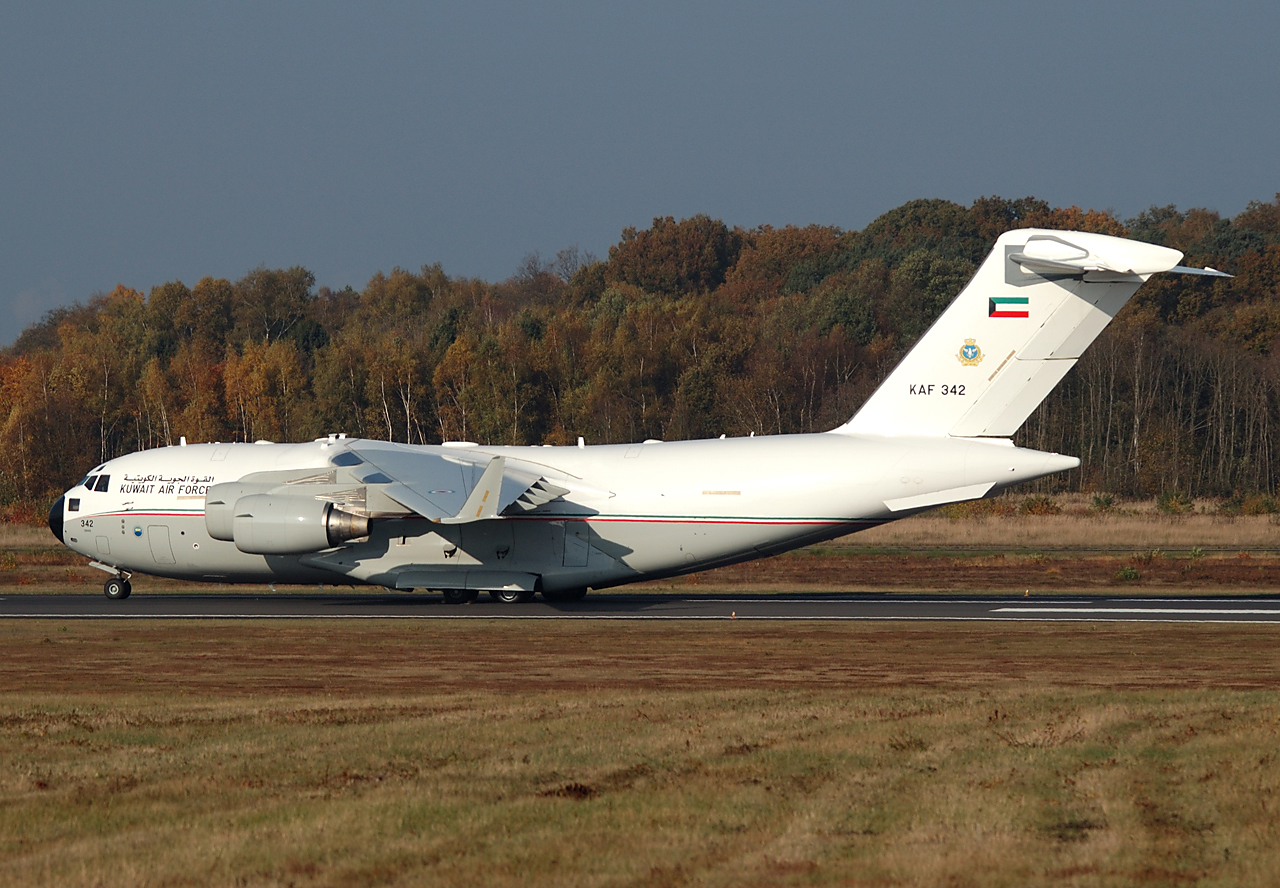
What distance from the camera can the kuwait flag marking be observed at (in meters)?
23.2

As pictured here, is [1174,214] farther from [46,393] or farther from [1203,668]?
[1203,668]

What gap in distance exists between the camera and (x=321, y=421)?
2645 inches

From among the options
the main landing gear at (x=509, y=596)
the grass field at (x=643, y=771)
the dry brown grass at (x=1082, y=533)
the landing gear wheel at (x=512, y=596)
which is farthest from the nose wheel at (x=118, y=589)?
the dry brown grass at (x=1082, y=533)

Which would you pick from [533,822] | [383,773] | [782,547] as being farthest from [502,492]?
[533,822]

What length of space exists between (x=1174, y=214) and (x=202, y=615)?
10173cm

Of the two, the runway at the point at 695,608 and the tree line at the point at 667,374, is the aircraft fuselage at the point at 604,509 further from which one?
the tree line at the point at 667,374

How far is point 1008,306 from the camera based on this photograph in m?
23.3

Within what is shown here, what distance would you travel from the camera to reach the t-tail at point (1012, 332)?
2266 cm

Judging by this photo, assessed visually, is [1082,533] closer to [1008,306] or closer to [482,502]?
[1008,306]

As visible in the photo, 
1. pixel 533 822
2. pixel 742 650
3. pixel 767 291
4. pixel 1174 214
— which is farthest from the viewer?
pixel 1174 214

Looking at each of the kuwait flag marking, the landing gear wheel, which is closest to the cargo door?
the landing gear wheel

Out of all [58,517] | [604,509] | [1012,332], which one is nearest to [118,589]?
[58,517]

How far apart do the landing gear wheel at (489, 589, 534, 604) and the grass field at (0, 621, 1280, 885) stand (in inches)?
329

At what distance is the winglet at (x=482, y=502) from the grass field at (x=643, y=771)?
17.8 feet
